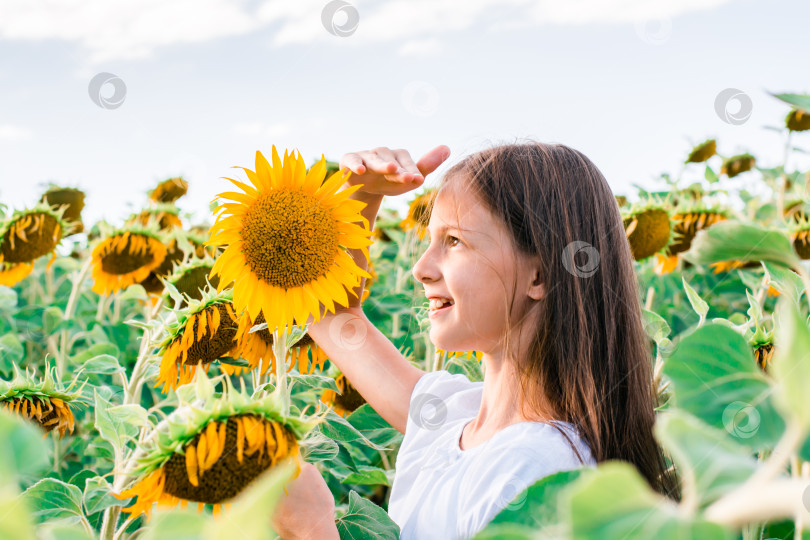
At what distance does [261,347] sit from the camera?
1.08 m

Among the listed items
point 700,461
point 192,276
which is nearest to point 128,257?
point 192,276

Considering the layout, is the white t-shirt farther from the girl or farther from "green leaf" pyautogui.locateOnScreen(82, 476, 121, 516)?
"green leaf" pyautogui.locateOnScreen(82, 476, 121, 516)

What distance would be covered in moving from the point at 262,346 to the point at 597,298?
531mm

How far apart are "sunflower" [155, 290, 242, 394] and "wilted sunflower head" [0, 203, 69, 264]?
0.93m

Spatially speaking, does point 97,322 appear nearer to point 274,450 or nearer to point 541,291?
point 541,291

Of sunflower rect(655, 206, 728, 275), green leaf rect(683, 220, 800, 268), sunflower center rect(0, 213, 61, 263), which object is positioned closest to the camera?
green leaf rect(683, 220, 800, 268)

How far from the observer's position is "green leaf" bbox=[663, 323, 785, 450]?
0.97ft

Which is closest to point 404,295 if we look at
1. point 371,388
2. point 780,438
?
point 371,388

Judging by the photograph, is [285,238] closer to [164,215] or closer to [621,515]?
[621,515]

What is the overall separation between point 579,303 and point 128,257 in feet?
4.03

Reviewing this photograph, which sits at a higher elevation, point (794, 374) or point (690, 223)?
point (794, 374)

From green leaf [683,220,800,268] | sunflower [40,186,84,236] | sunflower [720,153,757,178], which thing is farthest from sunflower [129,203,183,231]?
sunflower [720,153,757,178]

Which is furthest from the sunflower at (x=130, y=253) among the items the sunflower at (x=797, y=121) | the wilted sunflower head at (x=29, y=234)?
the sunflower at (x=797, y=121)

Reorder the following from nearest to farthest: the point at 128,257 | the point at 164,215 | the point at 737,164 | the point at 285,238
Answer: the point at 285,238 → the point at 128,257 → the point at 164,215 → the point at 737,164
